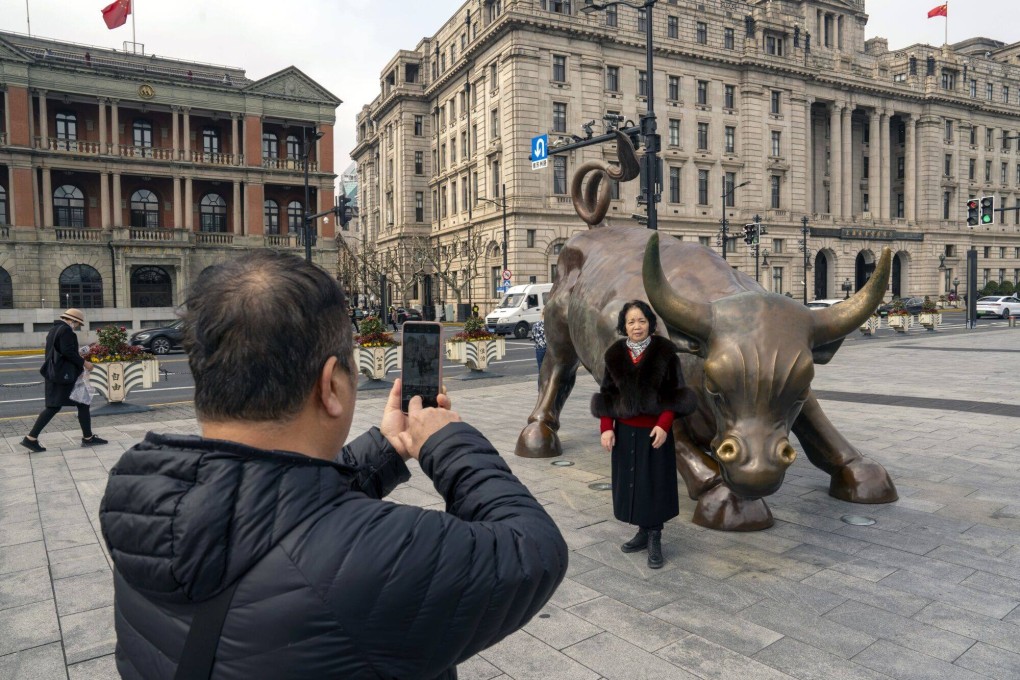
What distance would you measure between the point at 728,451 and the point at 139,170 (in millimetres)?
43145

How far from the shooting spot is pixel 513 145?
141ft

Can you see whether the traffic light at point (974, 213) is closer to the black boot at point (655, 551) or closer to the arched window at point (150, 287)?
the black boot at point (655, 551)

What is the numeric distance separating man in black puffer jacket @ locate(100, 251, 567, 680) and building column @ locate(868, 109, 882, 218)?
6631cm

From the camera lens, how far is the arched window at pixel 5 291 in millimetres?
35844

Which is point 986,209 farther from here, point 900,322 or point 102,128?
point 102,128

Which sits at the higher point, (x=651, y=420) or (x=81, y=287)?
(x=81, y=287)

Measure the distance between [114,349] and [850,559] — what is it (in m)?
11.6

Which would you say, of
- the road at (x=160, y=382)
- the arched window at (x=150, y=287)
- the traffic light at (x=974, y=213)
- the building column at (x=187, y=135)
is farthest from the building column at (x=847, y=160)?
the arched window at (x=150, y=287)

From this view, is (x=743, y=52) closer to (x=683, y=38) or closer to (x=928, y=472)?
(x=683, y=38)

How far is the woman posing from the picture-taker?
15.2 ft

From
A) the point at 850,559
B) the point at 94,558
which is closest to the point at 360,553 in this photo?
the point at 850,559

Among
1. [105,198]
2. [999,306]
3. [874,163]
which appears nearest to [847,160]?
[874,163]

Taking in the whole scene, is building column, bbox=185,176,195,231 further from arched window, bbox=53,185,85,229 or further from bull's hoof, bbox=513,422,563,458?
bull's hoof, bbox=513,422,563,458

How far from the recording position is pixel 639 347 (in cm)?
469
